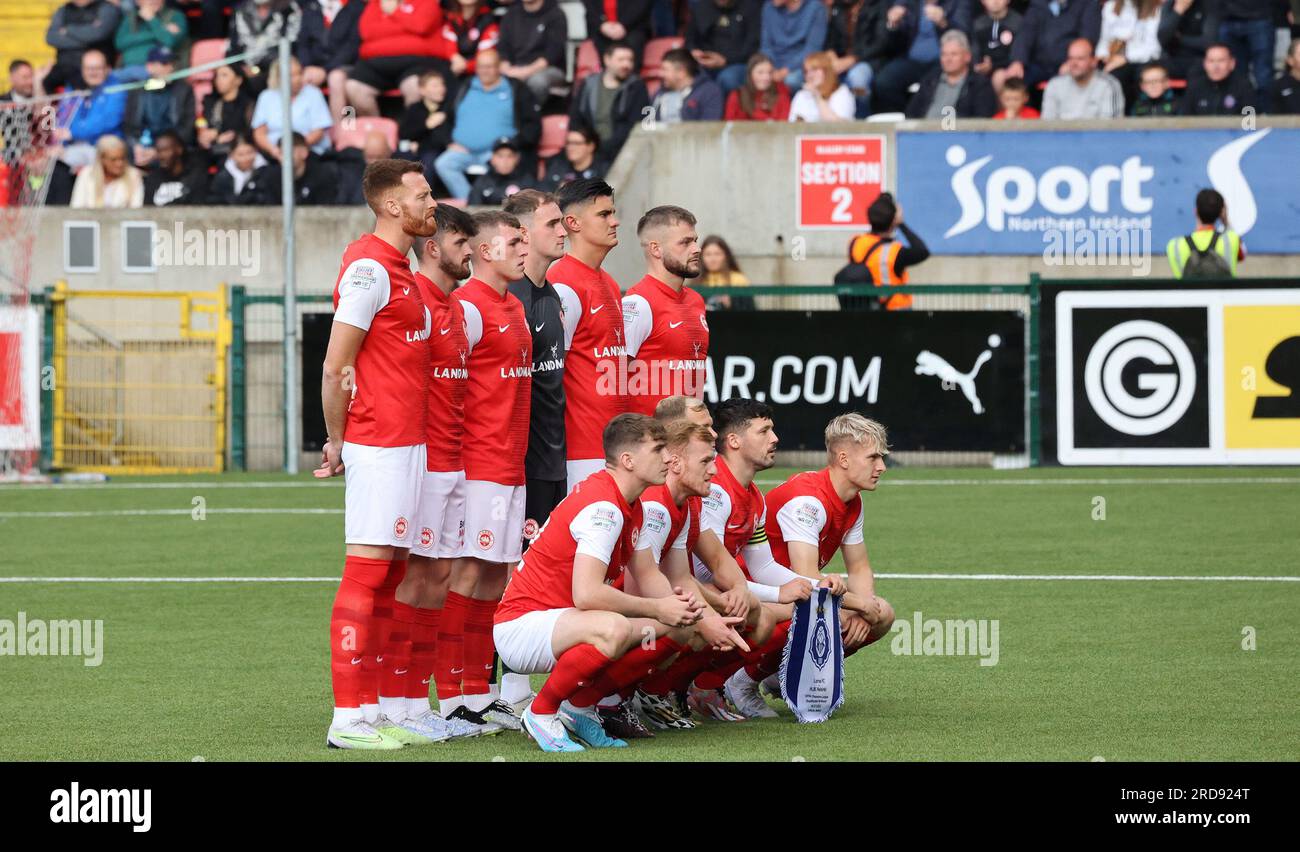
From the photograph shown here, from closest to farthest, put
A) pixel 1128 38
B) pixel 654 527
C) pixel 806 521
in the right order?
pixel 654 527 → pixel 806 521 → pixel 1128 38

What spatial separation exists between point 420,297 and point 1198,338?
469 inches

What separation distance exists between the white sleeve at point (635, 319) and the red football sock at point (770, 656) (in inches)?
59.6

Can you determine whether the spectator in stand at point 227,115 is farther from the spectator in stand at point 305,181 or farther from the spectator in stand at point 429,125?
the spectator in stand at point 429,125

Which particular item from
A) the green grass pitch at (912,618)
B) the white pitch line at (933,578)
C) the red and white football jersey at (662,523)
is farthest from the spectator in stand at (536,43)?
the red and white football jersey at (662,523)

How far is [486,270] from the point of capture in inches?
320

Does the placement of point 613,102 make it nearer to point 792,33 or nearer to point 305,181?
point 792,33

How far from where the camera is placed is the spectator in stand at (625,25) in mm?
22891

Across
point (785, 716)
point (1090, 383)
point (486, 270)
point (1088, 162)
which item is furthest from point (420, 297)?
point (1088, 162)

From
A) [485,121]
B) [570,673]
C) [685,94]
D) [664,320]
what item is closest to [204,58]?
[485,121]

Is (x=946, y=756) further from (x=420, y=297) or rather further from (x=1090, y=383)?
(x=1090, y=383)

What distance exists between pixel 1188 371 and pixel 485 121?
879 centimetres

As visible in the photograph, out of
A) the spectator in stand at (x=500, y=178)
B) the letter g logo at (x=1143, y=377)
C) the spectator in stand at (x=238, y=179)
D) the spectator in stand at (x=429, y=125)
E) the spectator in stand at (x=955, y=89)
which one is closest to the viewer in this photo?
the letter g logo at (x=1143, y=377)

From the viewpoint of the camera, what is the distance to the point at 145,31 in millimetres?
24891
